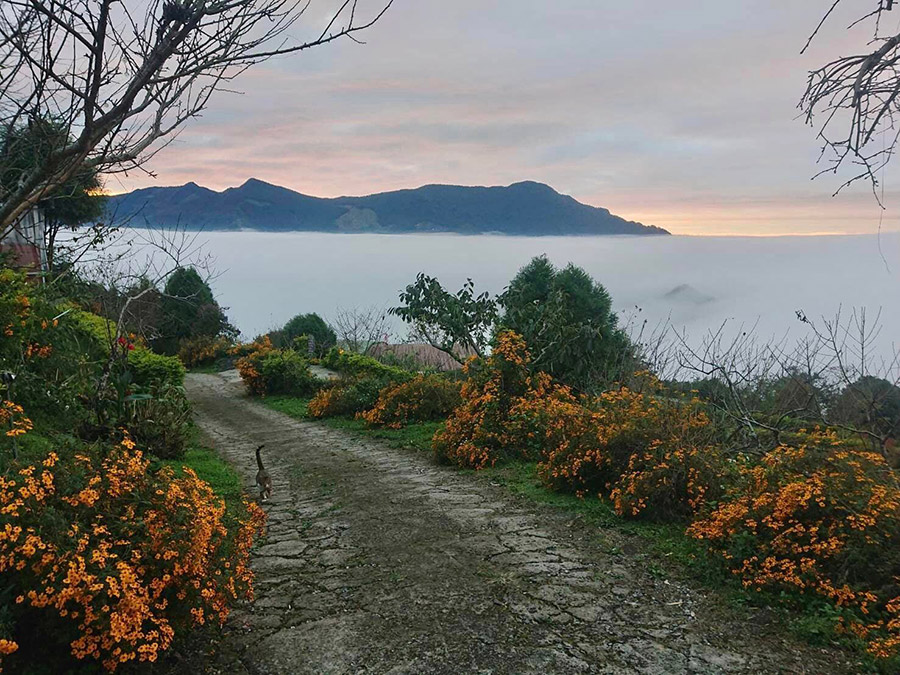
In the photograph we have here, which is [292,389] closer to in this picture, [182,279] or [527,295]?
[527,295]

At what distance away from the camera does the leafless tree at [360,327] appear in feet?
65.0

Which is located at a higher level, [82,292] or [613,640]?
A: [82,292]

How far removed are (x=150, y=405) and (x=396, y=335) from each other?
42.9 ft

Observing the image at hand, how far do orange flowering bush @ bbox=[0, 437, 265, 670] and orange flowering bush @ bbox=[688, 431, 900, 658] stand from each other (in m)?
2.92

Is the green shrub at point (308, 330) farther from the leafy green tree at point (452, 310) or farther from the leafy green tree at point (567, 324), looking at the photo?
the leafy green tree at point (452, 310)

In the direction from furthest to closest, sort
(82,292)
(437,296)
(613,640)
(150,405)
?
(82,292) → (437,296) → (150,405) → (613,640)

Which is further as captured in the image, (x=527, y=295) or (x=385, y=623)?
(x=527, y=295)

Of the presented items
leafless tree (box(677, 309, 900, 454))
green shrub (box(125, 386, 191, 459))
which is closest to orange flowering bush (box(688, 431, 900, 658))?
leafless tree (box(677, 309, 900, 454))

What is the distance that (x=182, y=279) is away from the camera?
19.9 metres

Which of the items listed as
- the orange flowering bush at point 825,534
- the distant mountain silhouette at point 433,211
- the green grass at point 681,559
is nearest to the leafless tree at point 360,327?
the green grass at point 681,559

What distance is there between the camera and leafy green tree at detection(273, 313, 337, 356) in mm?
20859

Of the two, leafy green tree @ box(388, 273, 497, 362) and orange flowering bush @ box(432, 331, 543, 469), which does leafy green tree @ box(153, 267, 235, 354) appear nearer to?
leafy green tree @ box(388, 273, 497, 362)

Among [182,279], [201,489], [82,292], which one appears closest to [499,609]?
[201,489]

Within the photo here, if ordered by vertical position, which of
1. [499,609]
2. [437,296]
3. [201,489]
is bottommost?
[499,609]
